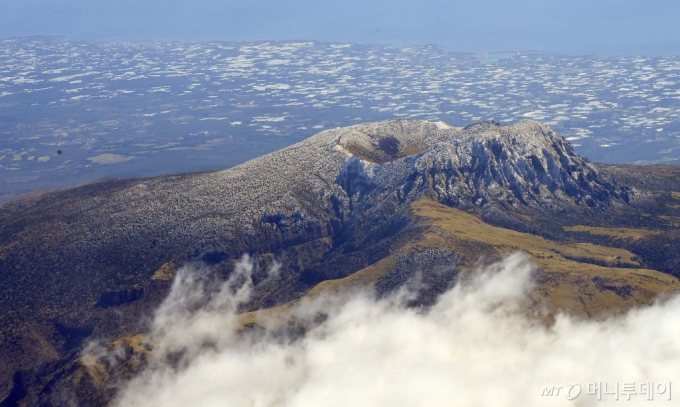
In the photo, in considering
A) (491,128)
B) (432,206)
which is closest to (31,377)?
(432,206)

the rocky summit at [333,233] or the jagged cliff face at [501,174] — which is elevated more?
the jagged cliff face at [501,174]

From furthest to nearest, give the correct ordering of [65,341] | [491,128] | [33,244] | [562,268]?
[491,128] < [33,244] < [65,341] < [562,268]

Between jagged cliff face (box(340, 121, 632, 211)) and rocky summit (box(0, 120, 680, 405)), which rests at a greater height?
jagged cliff face (box(340, 121, 632, 211))

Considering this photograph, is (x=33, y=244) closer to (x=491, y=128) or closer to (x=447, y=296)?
(x=447, y=296)

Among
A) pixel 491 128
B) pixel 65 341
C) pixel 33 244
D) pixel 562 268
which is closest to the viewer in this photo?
pixel 562 268

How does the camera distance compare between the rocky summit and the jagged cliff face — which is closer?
the rocky summit

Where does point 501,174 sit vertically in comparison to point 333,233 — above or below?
above

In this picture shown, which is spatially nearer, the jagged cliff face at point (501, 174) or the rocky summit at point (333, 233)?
the rocky summit at point (333, 233)

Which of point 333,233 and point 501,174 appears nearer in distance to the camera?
point 501,174
